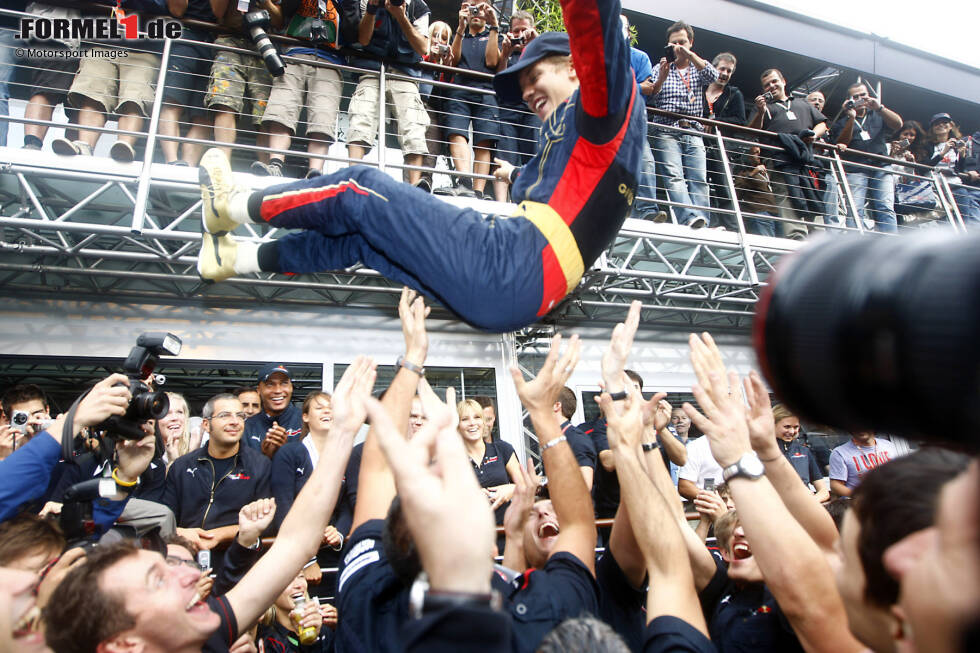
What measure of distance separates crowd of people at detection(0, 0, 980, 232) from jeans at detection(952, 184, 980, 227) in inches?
37.0

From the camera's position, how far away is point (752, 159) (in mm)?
6449

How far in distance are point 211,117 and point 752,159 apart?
555 centimetres

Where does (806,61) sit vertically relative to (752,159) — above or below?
above

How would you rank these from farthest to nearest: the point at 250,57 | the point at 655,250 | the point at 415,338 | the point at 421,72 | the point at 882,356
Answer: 1. the point at 655,250
2. the point at 421,72
3. the point at 250,57
4. the point at 415,338
5. the point at 882,356

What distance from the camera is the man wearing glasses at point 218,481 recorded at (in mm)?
3193

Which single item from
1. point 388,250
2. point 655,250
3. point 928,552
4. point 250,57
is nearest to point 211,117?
point 250,57

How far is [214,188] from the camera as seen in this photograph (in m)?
2.23

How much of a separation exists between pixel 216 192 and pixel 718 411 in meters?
1.97

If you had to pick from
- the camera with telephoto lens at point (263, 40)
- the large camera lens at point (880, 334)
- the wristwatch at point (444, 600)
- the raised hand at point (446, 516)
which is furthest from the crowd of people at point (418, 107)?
the wristwatch at point (444, 600)

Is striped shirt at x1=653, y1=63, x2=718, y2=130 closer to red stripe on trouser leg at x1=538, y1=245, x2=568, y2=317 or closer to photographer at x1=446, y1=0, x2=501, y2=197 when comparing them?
photographer at x1=446, y1=0, x2=501, y2=197

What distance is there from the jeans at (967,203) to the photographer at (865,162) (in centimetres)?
129

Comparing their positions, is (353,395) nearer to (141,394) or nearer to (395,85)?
(141,394)

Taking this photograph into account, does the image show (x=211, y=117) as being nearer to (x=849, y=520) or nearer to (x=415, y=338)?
(x=415, y=338)

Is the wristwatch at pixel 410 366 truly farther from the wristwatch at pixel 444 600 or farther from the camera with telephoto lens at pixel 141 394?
the wristwatch at pixel 444 600
